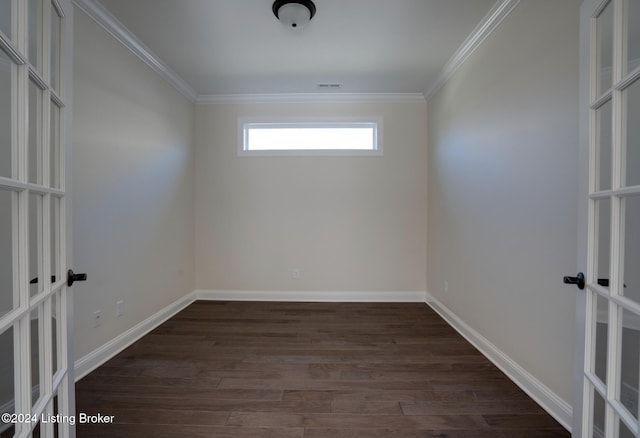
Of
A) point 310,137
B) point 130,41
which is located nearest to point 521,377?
point 310,137

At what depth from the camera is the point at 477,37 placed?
7.66 ft

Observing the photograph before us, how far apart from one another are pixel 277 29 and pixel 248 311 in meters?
2.93

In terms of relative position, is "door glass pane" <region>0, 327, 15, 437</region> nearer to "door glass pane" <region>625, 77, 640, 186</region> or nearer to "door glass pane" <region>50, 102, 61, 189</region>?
"door glass pane" <region>50, 102, 61, 189</region>

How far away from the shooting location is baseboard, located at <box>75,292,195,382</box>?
1967 millimetres

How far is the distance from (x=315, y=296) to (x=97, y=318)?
228 centimetres

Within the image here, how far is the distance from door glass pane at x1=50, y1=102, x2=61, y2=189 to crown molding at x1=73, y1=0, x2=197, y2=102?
148 centimetres

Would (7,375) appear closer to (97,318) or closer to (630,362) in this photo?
(97,318)

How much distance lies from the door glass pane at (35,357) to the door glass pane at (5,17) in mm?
899

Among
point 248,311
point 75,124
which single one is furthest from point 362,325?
point 75,124

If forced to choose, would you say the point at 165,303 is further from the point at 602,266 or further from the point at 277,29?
the point at 602,266

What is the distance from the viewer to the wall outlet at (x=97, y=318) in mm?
2084

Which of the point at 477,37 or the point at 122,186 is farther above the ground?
the point at 477,37

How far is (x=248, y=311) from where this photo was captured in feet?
10.8

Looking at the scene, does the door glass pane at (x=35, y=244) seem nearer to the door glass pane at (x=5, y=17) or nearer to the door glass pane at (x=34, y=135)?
the door glass pane at (x=34, y=135)
